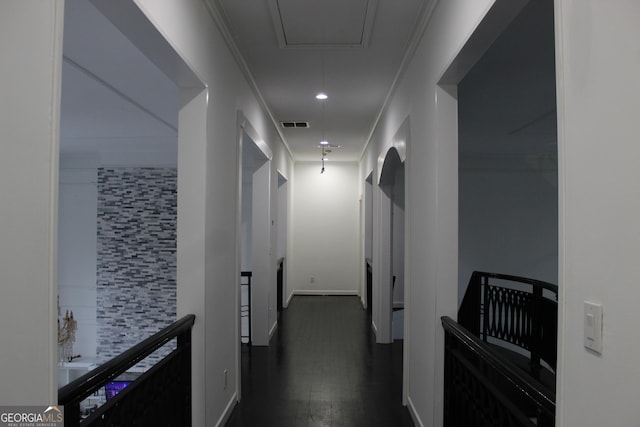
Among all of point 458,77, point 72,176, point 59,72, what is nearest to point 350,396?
point 458,77

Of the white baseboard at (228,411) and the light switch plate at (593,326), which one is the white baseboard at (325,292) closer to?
the white baseboard at (228,411)

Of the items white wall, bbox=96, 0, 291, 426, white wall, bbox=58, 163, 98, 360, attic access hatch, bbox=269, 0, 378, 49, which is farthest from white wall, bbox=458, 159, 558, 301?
white wall, bbox=58, 163, 98, 360

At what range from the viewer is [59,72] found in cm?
104

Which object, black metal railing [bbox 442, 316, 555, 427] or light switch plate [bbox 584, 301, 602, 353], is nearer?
light switch plate [bbox 584, 301, 602, 353]

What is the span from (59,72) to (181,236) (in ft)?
4.12

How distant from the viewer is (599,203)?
91 cm

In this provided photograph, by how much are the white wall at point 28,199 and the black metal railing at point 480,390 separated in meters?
1.46

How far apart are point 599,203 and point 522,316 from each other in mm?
2690

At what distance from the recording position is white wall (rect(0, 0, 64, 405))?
3.17 feet

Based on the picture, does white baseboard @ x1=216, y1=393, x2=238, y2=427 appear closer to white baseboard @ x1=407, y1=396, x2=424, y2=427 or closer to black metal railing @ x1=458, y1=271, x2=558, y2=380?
white baseboard @ x1=407, y1=396, x2=424, y2=427

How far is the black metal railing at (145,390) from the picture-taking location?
1243mm

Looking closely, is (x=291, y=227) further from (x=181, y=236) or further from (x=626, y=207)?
(x=626, y=207)

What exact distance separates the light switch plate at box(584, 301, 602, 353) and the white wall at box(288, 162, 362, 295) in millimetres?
7465

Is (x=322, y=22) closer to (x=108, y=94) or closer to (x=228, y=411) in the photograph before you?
(x=108, y=94)
